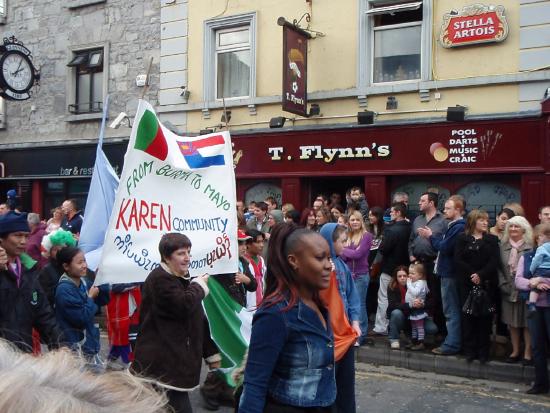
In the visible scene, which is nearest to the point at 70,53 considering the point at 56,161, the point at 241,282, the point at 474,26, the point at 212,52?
the point at 56,161

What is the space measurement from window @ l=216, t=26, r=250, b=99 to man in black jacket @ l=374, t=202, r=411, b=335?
5.51 m

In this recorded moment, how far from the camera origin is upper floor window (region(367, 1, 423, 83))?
11781mm

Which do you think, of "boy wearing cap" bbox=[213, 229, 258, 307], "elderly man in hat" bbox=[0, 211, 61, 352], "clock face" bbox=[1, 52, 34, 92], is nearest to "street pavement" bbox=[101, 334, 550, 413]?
"boy wearing cap" bbox=[213, 229, 258, 307]

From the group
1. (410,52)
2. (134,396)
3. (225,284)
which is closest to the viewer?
(134,396)

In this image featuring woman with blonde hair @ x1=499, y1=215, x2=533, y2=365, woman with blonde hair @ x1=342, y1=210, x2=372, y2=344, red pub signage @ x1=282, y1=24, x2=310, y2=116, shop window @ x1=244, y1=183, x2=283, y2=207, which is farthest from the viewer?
shop window @ x1=244, y1=183, x2=283, y2=207

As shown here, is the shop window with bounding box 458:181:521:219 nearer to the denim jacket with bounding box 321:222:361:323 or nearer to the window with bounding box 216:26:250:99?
the window with bounding box 216:26:250:99

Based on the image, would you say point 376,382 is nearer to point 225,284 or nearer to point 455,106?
point 225,284

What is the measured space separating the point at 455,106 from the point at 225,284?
6477mm

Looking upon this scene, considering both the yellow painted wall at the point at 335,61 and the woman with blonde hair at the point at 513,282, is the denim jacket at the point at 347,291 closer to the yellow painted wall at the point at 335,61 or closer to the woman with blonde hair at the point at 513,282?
the woman with blonde hair at the point at 513,282

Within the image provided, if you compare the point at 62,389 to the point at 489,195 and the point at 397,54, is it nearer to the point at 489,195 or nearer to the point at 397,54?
the point at 489,195

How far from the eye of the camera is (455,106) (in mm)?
11125

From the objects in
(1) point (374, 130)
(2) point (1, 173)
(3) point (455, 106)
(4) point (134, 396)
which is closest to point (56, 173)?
(2) point (1, 173)

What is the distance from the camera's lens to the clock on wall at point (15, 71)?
15.2m

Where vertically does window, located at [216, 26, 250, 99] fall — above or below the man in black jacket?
above
